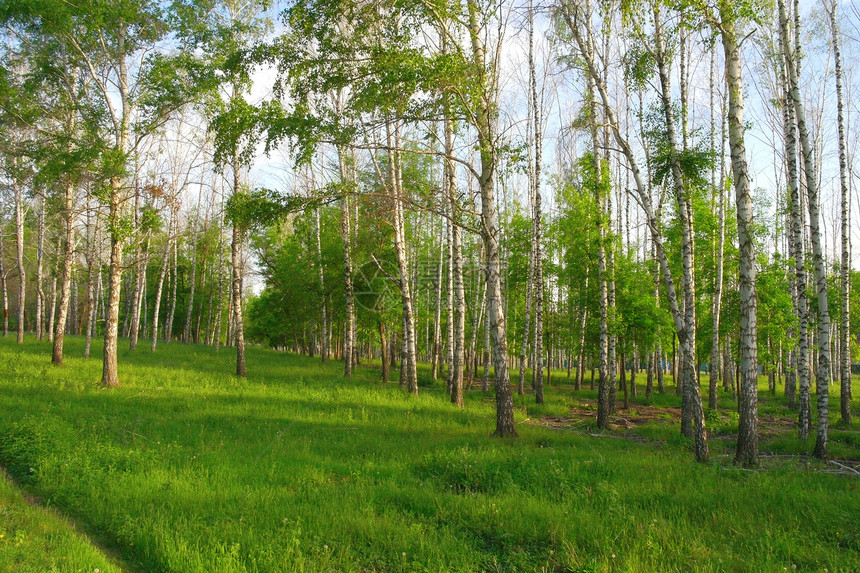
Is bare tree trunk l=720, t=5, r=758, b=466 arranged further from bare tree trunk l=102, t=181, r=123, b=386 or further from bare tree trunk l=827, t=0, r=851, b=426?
bare tree trunk l=102, t=181, r=123, b=386

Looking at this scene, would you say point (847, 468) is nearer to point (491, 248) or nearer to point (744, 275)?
point (744, 275)

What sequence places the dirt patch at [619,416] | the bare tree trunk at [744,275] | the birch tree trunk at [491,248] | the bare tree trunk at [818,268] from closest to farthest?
the bare tree trunk at [744,275] < the bare tree trunk at [818,268] < the birch tree trunk at [491,248] < the dirt patch at [619,416]

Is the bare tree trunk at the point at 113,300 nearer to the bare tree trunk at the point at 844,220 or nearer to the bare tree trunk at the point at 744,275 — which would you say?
the bare tree trunk at the point at 744,275

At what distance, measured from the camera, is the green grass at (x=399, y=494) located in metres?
5.18

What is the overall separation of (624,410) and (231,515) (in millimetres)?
17190

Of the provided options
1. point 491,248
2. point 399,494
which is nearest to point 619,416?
point 491,248

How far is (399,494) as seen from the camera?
22.6 ft

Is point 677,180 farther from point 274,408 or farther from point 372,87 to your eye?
point 274,408

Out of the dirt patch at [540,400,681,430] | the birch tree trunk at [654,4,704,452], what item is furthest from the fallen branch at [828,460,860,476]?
the dirt patch at [540,400,681,430]

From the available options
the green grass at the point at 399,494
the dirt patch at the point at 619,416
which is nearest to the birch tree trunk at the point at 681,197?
the green grass at the point at 399,494

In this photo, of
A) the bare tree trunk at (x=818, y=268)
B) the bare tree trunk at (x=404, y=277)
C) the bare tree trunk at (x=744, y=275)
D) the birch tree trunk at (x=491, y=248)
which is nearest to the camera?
the bare tree trunk at (x=744, y=275)

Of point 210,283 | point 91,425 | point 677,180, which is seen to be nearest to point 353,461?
point 91,425

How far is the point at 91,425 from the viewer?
401 inches

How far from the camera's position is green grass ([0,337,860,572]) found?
17.0ft
